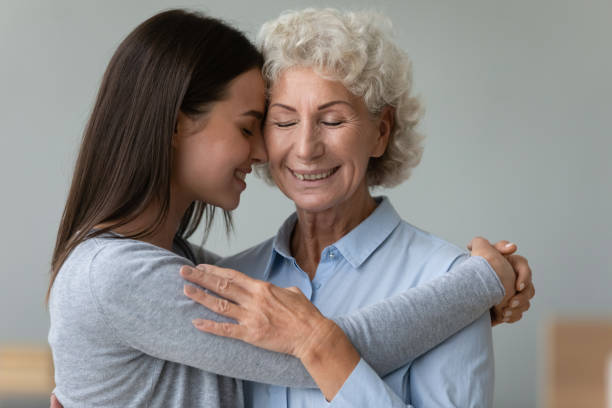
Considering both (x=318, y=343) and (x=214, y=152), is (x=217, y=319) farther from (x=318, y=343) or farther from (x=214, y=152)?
(x=214, y=152)

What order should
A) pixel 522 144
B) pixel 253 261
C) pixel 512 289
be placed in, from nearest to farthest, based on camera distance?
1. pixel 512 289
2. pixel 253 261
3. pixel 522 144

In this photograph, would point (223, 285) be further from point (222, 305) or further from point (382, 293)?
point (382, 293)

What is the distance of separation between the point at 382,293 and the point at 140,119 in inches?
27.2

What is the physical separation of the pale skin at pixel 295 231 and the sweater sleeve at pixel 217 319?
3cm

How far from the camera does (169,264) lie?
4.76ft

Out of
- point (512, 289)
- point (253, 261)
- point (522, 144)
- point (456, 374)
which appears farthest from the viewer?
point (522, 144)

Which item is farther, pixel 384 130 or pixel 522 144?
pixel 522 144

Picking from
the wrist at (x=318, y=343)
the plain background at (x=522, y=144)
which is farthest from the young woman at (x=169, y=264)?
the plain background at (x=522, y=144)

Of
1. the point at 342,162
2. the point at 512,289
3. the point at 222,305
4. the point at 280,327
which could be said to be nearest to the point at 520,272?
the point at 512,289

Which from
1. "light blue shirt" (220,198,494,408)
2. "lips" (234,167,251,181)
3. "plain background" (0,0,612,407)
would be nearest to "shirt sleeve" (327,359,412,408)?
"light blue shirt" (220,198,494,408)

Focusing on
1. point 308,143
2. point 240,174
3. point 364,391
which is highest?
point 308,143

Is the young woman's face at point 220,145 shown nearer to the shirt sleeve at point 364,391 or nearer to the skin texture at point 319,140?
the skin texture at point 319,140

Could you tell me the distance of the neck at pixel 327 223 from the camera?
1843 millimetres

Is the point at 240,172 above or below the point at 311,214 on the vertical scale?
above
